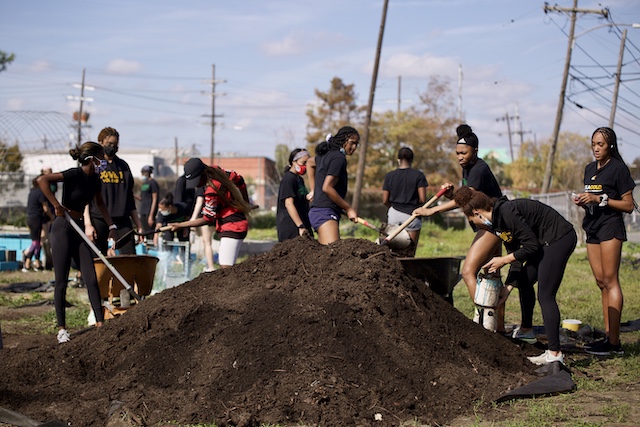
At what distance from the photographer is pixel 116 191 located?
8734 millimetres

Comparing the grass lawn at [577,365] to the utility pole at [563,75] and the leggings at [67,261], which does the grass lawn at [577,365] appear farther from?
the utility pole at [563,75]

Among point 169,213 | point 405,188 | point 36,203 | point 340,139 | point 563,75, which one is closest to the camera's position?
point 340,139

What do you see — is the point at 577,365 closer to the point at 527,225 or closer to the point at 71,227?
the point at 527,225

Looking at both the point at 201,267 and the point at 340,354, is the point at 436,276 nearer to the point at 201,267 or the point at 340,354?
the point at 340,354

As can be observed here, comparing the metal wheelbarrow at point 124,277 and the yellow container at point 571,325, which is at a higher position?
the metal wheelbarrow at point 124,277

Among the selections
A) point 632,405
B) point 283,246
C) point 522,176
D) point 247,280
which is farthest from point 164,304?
point 522,176

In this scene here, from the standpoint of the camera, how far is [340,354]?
5164mm

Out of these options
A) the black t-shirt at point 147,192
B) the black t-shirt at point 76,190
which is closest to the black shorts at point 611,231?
the black t-shirt at point 76,190

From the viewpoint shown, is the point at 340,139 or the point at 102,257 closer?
the point at 102,257

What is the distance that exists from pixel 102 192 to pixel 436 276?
4.15m

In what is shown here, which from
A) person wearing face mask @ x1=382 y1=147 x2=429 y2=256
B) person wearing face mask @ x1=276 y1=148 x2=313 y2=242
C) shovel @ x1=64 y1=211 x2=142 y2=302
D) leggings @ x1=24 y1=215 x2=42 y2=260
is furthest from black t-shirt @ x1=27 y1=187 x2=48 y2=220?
person wearing face mask @ x1=382 y1=147 x2=429 y2=256

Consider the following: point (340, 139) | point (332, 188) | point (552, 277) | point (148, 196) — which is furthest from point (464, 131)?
point (148, 196)

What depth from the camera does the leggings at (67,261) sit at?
7.35 meters

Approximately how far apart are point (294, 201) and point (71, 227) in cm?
258
